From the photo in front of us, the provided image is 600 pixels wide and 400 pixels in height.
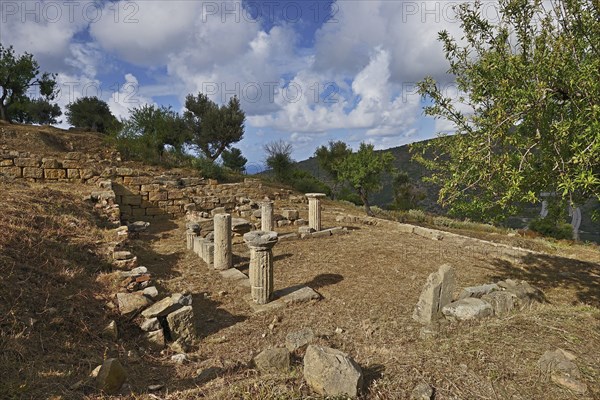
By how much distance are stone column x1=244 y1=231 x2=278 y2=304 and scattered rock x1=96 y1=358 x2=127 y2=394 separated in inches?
129

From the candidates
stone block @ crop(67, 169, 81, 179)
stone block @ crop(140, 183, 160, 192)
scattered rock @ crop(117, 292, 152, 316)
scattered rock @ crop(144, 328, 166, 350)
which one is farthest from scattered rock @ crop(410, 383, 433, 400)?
stone block @ crop(67, 169, 81, 179)

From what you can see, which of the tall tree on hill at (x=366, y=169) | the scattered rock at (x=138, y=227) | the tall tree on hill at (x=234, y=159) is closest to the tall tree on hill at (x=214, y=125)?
the tall tree on hill at (x=234, y=159)

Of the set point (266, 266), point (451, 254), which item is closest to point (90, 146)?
point (266, 266)

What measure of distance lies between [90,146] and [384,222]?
1972 centimetres

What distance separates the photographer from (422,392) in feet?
11.3

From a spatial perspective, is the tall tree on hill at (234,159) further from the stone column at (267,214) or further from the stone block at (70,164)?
the stone column at (267,214)

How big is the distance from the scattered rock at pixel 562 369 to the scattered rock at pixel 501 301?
1.85 metres

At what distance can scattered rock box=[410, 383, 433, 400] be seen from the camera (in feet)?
11.1

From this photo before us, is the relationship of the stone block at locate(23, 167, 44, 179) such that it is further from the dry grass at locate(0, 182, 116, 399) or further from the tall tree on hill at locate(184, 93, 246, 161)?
the tall tree on hill at locate(184, 93, 246, 161)

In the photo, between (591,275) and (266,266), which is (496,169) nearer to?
(266,266)

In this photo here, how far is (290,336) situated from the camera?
4.92 m

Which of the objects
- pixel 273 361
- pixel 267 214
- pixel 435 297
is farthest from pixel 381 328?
pixel 267 214

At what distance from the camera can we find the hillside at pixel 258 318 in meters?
3.61

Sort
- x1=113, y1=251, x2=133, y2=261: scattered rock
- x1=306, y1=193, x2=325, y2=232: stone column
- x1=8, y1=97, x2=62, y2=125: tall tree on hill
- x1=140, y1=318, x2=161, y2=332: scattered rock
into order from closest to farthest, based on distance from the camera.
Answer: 1. x1=140, y1=318, x2=161, y2=332: scattered rock
2. x1=113, y1=251, x2=133, y2=261: scattered rock
3. x1=306, y1=193, x2=325, y2=232: stone column
4. x1=8, y1=97, x2=62, y2=125: tall tree on hill
